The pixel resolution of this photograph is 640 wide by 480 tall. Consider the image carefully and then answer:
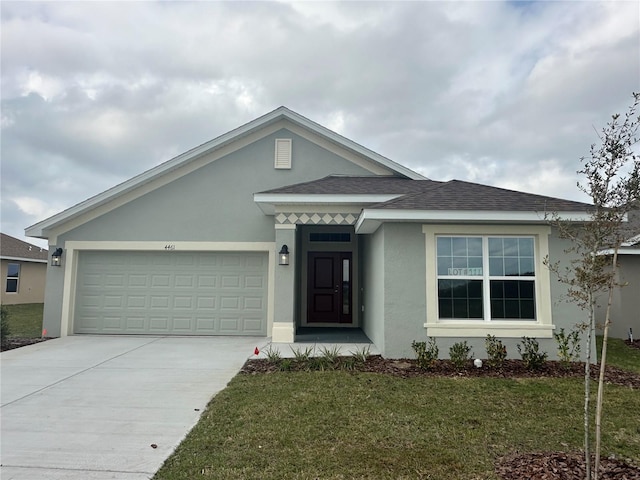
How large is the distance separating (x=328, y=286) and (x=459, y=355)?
17.3ft

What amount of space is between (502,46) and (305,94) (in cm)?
762

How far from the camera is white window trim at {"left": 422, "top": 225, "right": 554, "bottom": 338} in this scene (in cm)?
754

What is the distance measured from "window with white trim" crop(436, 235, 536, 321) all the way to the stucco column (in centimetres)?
347

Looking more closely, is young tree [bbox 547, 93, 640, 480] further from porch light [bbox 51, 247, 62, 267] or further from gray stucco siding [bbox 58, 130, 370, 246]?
porch light [bbox 51, 247, 62, 267]

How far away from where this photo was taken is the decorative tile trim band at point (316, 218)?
9.34m

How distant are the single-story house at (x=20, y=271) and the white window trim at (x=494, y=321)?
2277 centimetres

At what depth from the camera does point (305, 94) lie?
16.1 m

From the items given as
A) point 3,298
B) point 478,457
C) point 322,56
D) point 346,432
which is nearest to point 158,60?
point 322,56

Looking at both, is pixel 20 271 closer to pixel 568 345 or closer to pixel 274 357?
pixel 274 357

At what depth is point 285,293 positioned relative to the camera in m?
9.42

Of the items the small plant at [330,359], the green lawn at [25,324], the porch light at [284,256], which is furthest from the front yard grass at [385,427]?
the green lawn at [25,324]

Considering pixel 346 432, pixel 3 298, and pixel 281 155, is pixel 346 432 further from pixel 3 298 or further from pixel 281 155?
pixel 3 298

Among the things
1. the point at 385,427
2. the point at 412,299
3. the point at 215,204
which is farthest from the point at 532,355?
the point at 215,204

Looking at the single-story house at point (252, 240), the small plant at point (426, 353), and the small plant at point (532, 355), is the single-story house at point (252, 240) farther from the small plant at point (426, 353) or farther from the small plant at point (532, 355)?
the small plant at point (532, 355)
